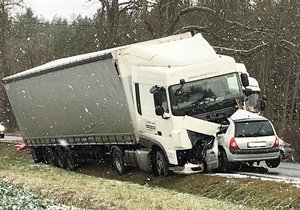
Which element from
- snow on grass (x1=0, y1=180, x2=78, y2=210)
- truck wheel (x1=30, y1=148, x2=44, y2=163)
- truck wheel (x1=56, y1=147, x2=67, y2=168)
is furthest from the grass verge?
truck wheel (x1=30, y1=148, x2=44, y2=163)

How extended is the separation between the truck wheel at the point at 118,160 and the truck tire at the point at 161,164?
218 cm

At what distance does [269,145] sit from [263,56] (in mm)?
18985

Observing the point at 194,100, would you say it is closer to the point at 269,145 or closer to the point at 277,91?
the point at 269,145

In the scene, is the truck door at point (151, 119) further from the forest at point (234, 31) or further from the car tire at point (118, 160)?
the forest at point (234, 31)

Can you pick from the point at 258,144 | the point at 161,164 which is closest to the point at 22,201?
the point at 161,164

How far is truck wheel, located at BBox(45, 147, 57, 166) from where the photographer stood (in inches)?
1090

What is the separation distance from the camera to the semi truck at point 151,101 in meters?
18.3

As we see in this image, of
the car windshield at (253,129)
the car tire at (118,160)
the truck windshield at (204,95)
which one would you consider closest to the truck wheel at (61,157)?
the car tire at (118,160)

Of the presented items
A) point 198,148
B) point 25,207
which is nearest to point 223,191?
point 198,148

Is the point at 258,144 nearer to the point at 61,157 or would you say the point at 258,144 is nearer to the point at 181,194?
the point at 181,194

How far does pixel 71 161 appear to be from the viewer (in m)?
25.8

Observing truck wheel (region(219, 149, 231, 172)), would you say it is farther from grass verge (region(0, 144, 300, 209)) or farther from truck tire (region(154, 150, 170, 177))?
truck tire (region(154, 150, 170, 177))

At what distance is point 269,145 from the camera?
18500mm

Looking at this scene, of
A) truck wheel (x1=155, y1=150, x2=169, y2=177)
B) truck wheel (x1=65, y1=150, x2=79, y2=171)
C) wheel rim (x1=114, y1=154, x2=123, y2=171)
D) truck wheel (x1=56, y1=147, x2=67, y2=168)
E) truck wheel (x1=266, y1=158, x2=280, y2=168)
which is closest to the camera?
truck wheel (x1=155, y1=150, x2=169, y2=177)
